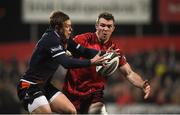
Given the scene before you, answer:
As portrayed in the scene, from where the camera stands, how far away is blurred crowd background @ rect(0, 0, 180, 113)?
1101 centimetres

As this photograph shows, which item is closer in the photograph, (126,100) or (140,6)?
(126,100)

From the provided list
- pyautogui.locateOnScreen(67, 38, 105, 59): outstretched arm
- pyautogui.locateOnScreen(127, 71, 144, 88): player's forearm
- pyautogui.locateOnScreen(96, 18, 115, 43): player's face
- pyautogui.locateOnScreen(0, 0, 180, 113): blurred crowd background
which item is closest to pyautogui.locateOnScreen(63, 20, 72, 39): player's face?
pyautogui.locateOnScreen(67, 38, 105, 59): outstretched arm

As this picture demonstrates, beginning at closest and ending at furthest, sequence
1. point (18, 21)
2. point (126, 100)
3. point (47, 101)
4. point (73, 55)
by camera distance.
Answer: point (47, 101) < point (73, 55) < point (126, 100) < point (18, 21)

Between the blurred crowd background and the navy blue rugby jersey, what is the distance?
4.80m

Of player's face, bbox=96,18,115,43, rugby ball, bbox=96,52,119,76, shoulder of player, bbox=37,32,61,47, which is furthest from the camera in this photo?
player's face, bbox=96,18,115,43

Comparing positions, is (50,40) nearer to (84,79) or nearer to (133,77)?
(84,79)

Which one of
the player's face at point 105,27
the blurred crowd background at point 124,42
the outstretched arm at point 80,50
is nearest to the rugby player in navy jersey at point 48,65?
the outstretched arm at point 80,50

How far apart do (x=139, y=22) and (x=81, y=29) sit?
1330 mm

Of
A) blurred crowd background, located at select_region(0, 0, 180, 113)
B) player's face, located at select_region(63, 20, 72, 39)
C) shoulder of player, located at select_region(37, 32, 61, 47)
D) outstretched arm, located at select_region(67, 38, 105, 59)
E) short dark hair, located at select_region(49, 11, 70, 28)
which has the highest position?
short dark hair, located at select_region(49, 11, 70, 28)

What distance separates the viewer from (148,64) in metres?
11.6

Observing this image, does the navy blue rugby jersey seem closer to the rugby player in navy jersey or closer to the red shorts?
the rugby player in navy jersey

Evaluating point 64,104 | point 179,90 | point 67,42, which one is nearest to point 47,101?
point 64,104

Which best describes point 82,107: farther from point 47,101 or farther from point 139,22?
point 139,22

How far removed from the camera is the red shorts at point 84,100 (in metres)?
6.62
